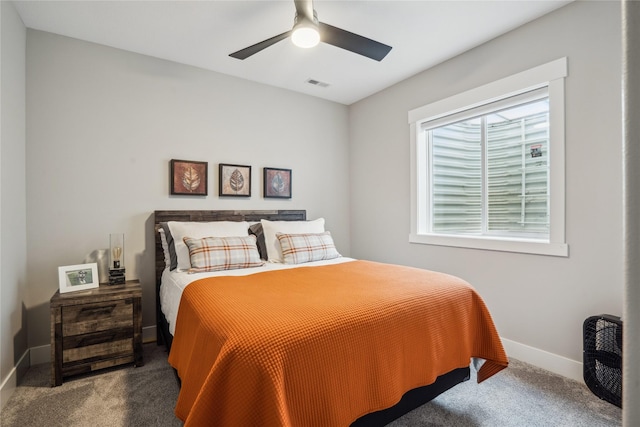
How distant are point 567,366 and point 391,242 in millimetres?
1901

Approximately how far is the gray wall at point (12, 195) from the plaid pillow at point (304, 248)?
1.93m

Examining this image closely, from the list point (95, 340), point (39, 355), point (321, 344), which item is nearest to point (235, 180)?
Answer: point (95, 340)

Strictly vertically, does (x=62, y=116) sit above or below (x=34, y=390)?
above

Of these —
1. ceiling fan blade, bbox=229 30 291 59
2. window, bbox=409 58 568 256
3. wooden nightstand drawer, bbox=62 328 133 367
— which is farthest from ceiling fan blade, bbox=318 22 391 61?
wooden nightstand drawer, bbox=62 328 133 367

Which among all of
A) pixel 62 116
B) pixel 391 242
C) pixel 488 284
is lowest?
pixel 488 284

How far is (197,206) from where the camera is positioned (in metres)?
3.24

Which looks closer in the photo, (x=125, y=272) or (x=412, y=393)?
(x=412, y=393)

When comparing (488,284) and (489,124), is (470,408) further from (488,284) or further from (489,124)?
(489,124)

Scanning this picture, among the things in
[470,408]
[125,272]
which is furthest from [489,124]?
[125,272]

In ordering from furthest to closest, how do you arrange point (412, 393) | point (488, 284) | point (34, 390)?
1. point (488, 284)
2. point (34, 390)
3. point (412, 393)

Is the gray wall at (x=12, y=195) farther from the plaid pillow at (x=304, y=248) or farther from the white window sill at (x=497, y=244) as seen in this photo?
the white window sill at (x=497, y=244)

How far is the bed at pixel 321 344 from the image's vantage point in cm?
120

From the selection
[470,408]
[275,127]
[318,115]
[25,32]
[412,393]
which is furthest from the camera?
[318,115]

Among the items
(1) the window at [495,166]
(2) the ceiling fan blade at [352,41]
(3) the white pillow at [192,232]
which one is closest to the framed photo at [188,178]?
(3) the white pillow at [192,232]
